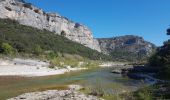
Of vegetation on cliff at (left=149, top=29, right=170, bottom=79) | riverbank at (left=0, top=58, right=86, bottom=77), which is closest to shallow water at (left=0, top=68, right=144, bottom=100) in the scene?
vegetation on cliff at (left=149, top=29, right=170, bottom=79)

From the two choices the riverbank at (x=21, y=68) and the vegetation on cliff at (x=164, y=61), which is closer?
the vegetation on cliff at (x=164, y=61)

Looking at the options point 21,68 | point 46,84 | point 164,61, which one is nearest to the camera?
point 46,84

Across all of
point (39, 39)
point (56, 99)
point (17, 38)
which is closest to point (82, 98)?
point (56, 99)

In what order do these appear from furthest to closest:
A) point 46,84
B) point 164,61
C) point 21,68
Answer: point 21,68 < point 164,61 < point 46,84

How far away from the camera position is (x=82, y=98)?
1186 inches

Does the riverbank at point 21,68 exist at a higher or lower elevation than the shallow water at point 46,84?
higher

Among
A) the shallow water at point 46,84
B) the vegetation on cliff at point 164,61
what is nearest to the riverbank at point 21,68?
the shallow water at point 46,84

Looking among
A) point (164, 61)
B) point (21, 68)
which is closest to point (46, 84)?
point (164, 61)

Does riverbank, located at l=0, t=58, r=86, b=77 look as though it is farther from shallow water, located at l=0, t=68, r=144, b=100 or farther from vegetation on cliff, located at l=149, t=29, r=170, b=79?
vegetation on cliff, located at l=149, t=29, r=170, b=79

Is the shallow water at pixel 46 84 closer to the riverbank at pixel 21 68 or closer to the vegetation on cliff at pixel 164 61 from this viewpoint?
the vegetation on cliff at pixel 164 61

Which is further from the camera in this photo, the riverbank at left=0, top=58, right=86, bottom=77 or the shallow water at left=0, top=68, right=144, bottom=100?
the riverbank at left=0, top=58, right=86, bottom=77

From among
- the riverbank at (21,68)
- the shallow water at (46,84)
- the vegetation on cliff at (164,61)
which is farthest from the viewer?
the riverbank at (21,68)

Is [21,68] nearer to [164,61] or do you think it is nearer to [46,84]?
[46,84]

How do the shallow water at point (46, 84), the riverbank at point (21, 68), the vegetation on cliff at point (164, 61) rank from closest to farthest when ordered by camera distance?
the shallow water at point (46, 84) → the vegetation on cliff at point (164, 61) → the riverbank at point (21, 68)
